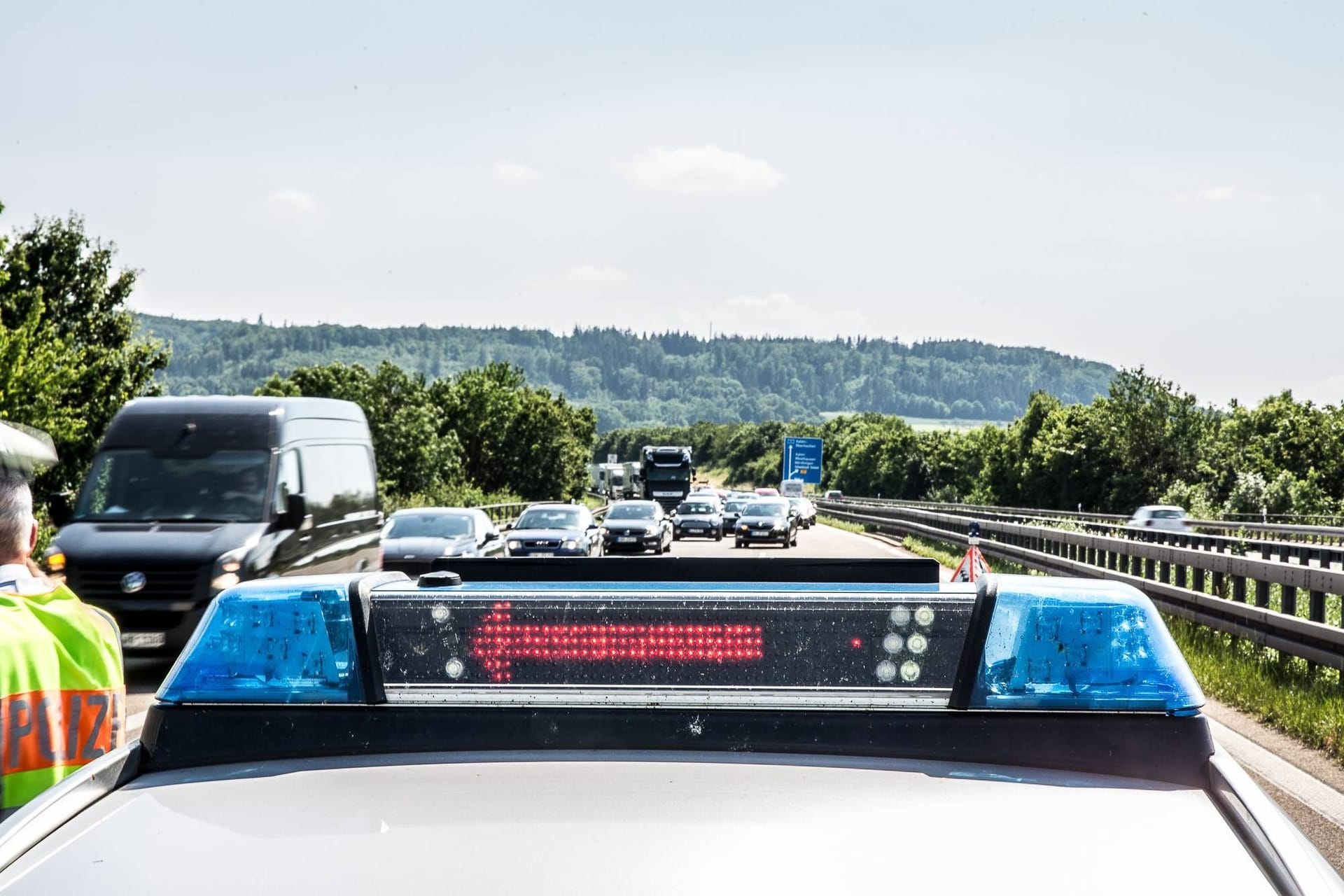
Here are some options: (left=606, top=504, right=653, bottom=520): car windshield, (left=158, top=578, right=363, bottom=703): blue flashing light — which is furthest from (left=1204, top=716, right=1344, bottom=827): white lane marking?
(left=606, top=504, right=653, bottom=520): car windshield

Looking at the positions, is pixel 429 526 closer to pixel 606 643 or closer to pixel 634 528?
pixel 634 528

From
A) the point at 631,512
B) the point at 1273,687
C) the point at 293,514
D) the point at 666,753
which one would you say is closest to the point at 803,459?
the point at 631,512

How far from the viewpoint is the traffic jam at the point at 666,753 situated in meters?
1.58

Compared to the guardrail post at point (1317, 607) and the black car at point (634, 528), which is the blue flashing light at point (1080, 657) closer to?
the guardrail post at point (1317, 607)

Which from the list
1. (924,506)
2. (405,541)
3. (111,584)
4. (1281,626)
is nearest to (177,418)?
(111,584)

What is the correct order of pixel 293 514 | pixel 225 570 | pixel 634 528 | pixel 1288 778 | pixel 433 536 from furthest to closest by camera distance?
pixel 634 528, pixel 433 536, pixel 293 514, pixel 225 570, pixel 1288 778

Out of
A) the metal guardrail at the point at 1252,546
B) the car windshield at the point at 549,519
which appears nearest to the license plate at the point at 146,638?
the metal guardrail at the point at 1252,546

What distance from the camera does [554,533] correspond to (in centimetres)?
3036

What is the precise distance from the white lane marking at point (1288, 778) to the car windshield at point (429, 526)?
15.8 m

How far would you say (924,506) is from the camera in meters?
93.8

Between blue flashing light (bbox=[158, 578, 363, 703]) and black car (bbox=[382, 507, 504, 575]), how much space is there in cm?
1988

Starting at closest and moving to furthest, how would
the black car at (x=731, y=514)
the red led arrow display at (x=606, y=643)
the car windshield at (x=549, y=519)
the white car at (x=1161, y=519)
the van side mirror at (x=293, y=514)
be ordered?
the red led arrow display at (x=606, y=643)
the van side mirror at (x=293, y=514)
the car windshield at (x=549, y=519)
the white car at (x=1161, y=519)
the black car at (x=731, y=514)

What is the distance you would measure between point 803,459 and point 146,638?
287 feet

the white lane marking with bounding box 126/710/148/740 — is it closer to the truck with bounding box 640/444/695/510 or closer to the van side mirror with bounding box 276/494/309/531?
the van side mirror with bounding box 276/494/309/531
